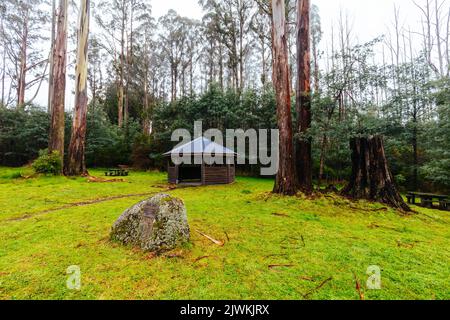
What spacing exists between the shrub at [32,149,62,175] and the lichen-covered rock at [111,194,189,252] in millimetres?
10251

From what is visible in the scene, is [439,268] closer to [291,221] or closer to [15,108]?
[291,221]

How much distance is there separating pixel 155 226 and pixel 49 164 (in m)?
11.0

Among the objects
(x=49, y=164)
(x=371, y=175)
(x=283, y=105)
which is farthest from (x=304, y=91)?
(x=49, y=164)

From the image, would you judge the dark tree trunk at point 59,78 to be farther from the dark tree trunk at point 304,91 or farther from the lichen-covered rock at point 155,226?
the dark tree trunk at point 304,91

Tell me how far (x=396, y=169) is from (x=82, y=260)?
41.5ft

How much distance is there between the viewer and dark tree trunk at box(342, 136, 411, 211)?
18.3ft

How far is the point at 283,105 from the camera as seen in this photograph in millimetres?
6871

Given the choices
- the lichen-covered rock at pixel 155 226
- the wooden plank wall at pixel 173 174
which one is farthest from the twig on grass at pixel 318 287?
the wooden plank wall at pixel 173 174

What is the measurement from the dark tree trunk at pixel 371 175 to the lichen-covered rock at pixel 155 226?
542cm

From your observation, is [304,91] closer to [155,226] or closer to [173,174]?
[155,226]

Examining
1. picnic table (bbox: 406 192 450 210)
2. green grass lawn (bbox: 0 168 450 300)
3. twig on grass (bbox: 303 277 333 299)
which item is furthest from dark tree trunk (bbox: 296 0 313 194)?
twig on grass (bbox: 303 277 333 299)

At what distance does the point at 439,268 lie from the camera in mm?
2334

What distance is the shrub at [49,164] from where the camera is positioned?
1026 centimetres

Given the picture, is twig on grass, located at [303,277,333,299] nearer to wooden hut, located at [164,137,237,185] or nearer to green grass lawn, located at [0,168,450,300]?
green grass lawn, located at [0,168,450,300]
